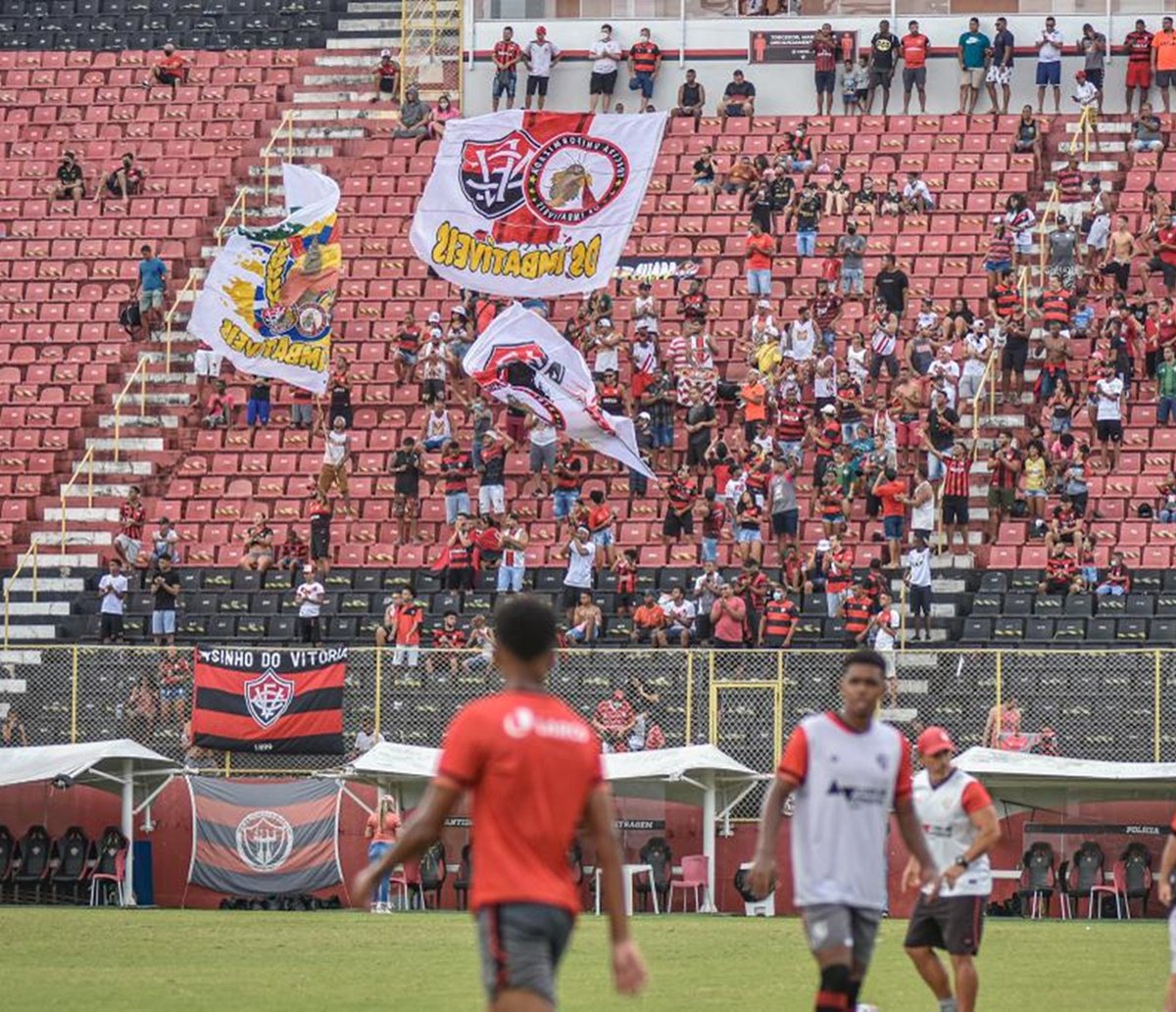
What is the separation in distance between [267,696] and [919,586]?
8201 millimetres

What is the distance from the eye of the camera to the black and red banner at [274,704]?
103 ft

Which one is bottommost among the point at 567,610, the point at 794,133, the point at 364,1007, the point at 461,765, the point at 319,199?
the point at 364,1007

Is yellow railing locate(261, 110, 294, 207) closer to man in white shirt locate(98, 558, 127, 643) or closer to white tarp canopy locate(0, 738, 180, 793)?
man in white shirt locate(98, 558, 127, 643)

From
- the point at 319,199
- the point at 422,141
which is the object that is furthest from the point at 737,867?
the point at 422,141

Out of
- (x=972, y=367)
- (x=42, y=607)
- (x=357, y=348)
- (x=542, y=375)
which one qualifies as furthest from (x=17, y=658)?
(x=972, y=367)

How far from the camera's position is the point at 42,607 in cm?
3731

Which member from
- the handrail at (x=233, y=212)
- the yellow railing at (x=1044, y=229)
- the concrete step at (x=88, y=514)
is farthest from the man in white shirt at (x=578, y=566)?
the handrail at (x=233, y=212)

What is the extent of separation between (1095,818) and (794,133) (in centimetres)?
1818

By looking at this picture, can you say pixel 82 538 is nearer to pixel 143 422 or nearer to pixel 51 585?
pixel 51 585

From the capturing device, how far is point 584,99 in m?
47.6

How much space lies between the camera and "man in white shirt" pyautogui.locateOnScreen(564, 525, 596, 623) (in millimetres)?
34719

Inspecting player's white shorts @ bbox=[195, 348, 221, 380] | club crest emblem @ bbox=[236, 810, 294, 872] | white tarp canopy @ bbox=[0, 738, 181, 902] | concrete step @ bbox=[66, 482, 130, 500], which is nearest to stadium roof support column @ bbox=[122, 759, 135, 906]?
white tarp canopy @ bbox=[0, 738, 181, 902]

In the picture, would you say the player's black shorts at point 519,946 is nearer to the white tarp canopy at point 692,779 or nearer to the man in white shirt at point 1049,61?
the white tarp canopy at point 692,779

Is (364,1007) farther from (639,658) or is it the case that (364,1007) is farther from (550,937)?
(639,658)
